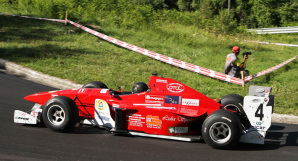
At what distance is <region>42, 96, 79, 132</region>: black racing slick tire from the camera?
6.93 meters

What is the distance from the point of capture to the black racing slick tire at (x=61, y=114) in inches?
273

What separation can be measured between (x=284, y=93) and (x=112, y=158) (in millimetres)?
8154

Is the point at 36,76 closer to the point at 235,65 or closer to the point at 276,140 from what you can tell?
the point at 235,65

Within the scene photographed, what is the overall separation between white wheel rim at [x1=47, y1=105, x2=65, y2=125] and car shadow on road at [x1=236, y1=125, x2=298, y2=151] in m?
3.67

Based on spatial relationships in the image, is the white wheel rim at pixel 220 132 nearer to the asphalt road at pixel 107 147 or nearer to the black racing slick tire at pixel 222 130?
the black racing slick tire at pixel 222 130

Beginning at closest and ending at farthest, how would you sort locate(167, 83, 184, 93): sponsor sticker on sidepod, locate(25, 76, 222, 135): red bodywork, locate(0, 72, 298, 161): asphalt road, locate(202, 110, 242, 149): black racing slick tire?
locate(0, 72, 298, 161): asphalt road
locate(202, 110, 242, 149): black racing slick tire
locate(25, 76, 222, 135): red bodywork
locate(167, 83, 184, 93): sponsor sticker on sidepod

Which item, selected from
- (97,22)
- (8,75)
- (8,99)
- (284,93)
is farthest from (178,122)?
(97,22)

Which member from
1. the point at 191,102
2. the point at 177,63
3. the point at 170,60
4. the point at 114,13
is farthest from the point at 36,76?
the point at 114,13

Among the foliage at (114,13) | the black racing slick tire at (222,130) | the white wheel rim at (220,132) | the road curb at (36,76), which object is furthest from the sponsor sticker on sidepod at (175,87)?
the foliage at (114,13)

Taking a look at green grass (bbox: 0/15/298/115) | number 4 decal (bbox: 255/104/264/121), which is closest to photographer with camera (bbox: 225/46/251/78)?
green grass (bbox: 0/15/298/115)

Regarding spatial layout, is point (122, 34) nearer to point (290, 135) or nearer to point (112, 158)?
point (290, 135)

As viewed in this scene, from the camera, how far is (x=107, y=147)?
6355 mm

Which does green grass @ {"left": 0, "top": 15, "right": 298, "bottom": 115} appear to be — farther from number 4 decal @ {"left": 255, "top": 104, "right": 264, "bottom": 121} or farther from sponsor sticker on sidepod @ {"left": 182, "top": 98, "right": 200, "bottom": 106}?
sponsor sticker on sidepod @ {"left": 182, "top": 98, "right": 200, "bottom": 106}

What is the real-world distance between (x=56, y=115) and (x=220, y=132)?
3.39 m
